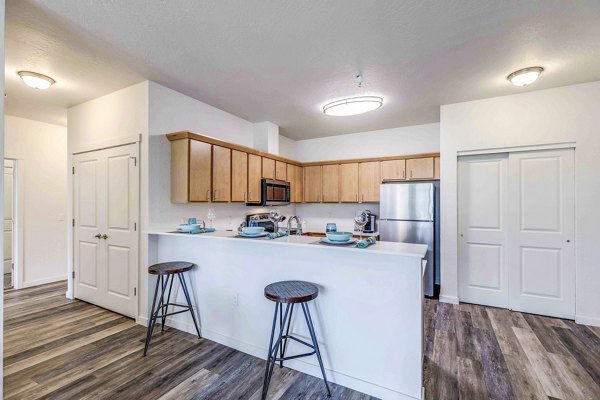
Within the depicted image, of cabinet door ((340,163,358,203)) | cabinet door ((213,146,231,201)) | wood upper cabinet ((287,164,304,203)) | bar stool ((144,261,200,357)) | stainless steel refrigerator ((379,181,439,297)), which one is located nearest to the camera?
bar stool ((144,261,200,357))

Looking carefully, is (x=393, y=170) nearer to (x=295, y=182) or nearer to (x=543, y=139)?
(x=295, y=182)

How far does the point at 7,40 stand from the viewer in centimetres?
236

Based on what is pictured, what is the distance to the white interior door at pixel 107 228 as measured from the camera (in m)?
3.28

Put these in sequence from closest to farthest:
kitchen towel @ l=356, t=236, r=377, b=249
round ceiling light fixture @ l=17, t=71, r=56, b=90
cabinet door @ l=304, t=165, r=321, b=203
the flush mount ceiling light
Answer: kitchen towel @ l=356, t=236, r=377, b=249 < the flush mount ceiling light < round ceiling light fixture @ l=17, t=71, r=56, b=90 < cabinet door @ l=304, t=165, r=321, b=203

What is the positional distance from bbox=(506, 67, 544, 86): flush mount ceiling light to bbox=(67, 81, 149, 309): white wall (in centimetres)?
398

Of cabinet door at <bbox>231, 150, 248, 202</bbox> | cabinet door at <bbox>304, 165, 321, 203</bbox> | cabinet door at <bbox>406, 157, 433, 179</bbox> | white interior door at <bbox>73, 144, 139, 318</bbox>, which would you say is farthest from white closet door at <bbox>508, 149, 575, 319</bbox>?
white interior door at <bbox>73, 144, 139, 318</bbox>

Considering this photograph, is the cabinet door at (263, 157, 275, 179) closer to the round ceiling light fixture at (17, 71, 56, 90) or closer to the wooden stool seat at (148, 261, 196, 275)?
the wooden stool seat at (148, 261, 196, 275)

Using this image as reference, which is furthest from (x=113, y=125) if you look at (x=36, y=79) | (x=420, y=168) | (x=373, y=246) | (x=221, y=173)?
(x=420, y=168)

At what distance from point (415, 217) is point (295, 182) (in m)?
2.27

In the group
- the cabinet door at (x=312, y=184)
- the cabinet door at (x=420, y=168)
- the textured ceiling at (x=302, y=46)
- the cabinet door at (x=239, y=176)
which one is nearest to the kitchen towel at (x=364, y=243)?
the textured ceiling at (x=302, y=46)

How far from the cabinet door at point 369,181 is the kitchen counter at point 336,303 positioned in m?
Answer: 2.77

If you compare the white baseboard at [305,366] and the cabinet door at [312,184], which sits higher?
the cabinet door at [312,184]

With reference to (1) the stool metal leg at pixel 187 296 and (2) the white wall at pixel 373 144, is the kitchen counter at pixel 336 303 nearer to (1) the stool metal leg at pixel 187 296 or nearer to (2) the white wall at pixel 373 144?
(1) the stool metal leg at pixel 187 296

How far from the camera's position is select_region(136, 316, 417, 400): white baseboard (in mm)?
1968
